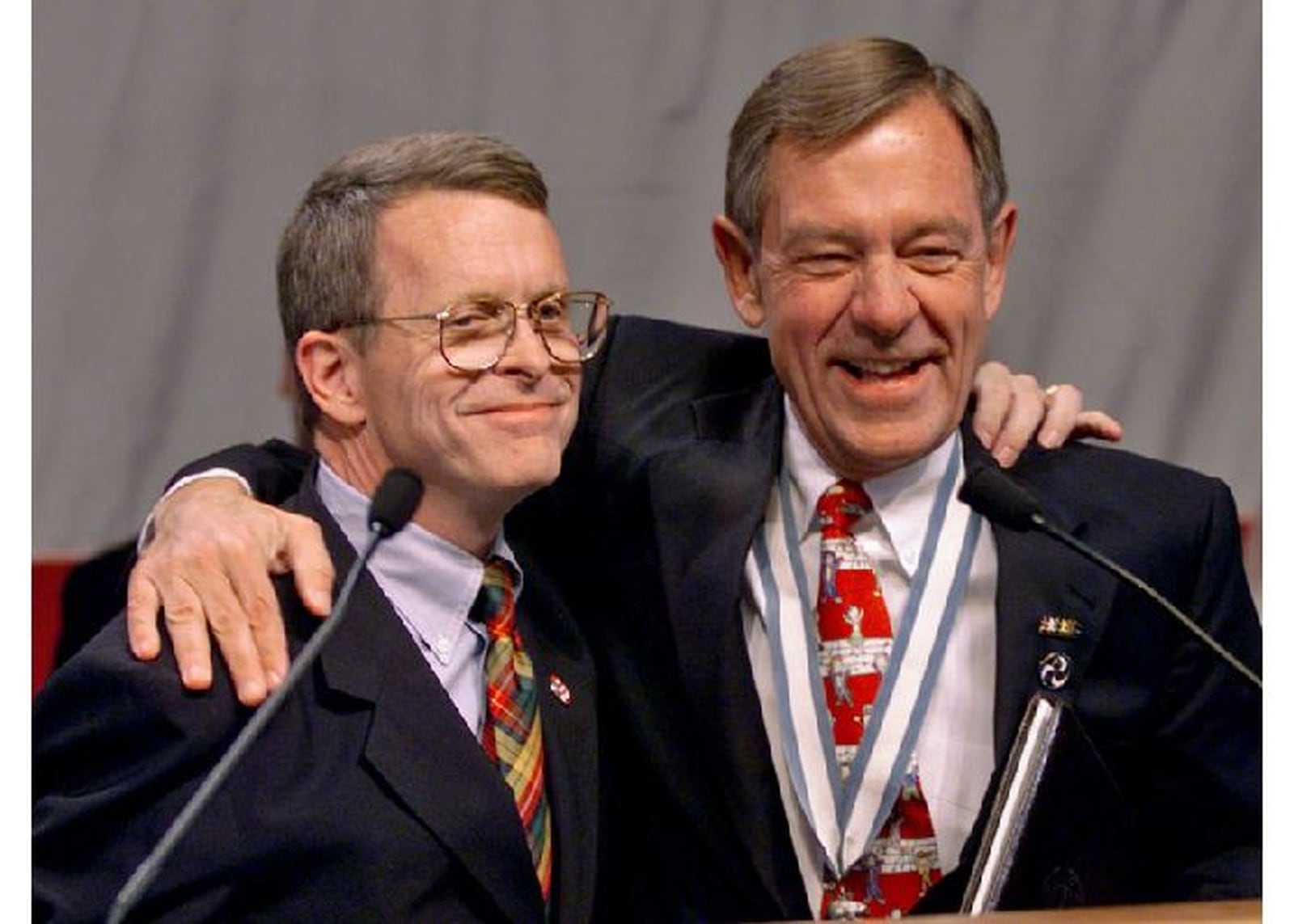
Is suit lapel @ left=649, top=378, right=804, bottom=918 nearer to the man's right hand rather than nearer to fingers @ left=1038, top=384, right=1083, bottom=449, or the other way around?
fingers @ left=1038, top=384, right=1083, bottom=449

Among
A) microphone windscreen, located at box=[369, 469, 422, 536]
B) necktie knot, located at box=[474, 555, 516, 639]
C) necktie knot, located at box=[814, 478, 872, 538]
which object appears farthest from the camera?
necktie knot, located at box=[814, 478, 872, 538]

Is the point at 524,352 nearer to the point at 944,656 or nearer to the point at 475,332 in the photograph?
the point at 475,332

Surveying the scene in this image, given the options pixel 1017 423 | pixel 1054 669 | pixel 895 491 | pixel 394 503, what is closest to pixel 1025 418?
pixel 1017 423

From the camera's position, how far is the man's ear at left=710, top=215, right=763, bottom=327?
6.13ft

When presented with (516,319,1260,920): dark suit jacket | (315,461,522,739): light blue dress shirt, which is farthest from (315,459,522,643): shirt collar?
(516,319,1260,920): dark suit jacket

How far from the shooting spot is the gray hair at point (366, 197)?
1678 millimetres

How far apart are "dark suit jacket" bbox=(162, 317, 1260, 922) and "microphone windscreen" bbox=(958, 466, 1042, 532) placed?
0.53 feet

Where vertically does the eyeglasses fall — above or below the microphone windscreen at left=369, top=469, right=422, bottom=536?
above

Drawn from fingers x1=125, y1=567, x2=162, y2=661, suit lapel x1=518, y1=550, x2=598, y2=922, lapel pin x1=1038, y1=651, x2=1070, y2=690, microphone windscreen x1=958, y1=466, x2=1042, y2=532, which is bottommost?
suit lapel x1=518, y1=550, x2=598, y2=922

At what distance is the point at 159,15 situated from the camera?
193 cm

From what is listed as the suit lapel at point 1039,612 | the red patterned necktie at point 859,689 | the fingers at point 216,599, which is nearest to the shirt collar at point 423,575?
the fingers at point 216,599

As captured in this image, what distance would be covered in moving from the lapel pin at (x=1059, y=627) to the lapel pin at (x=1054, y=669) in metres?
0.02
